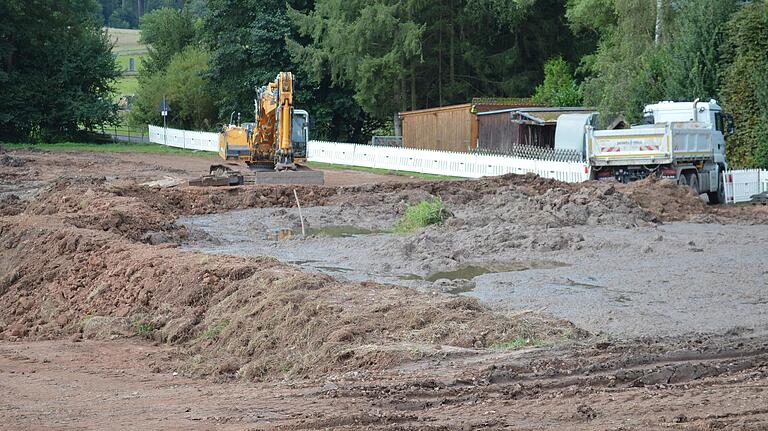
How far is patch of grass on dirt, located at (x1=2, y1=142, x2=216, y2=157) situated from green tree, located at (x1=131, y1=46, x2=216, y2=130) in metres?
7.45

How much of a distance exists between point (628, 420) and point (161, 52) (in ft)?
239

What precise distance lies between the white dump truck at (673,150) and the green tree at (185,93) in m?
41.1

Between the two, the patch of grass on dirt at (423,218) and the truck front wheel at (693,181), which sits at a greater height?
the truck front wheel at (693,181)

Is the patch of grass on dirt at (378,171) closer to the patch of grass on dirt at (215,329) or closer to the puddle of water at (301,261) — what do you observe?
the puddle of water at (301,261)

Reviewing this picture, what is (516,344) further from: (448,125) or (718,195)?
(448,125)

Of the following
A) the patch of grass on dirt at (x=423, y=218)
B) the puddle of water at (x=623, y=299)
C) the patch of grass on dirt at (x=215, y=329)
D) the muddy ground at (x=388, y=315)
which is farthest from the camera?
the patch of grass on dirt at (x=423, y=218)

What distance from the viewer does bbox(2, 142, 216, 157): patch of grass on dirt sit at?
54.0m

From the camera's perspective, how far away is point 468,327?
454 inches

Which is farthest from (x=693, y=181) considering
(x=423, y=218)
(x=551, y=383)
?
(x=551, y=383)

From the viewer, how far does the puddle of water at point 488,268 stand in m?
16.7

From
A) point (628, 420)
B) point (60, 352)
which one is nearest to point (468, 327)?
point (628, 420)

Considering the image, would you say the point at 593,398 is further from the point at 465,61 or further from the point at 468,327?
the point at 465,61

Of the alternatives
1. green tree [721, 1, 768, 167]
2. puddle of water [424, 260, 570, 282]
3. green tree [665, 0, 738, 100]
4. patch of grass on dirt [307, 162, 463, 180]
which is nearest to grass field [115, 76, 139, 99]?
patch of grass on dirt [307, 162, 463, 180]

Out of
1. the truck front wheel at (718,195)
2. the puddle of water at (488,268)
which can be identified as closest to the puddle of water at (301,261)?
the puddle of water at (488,268)
